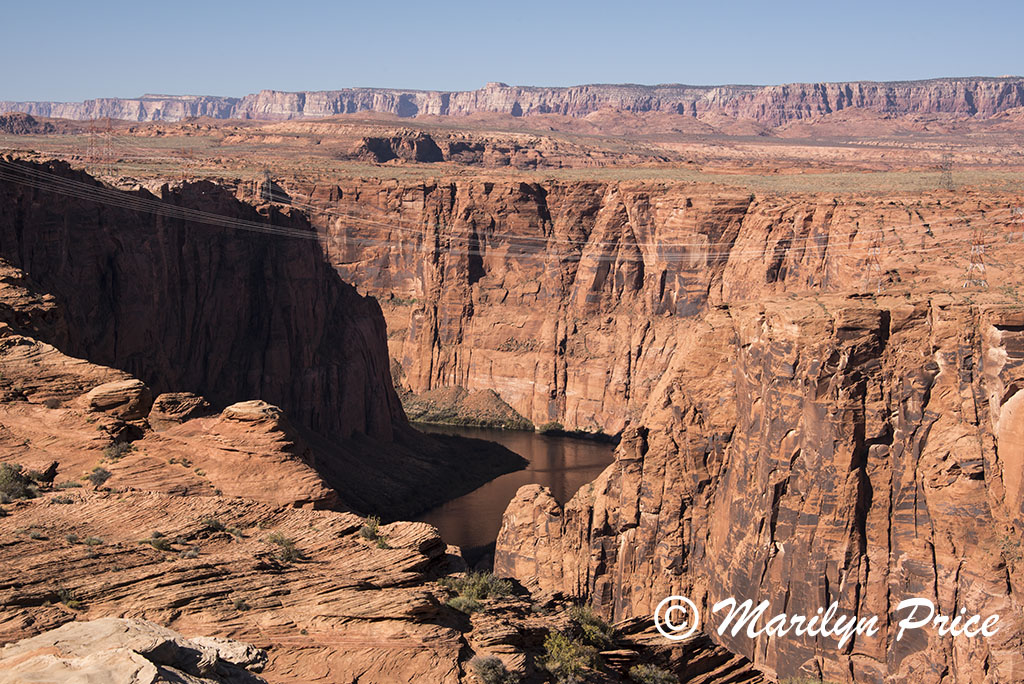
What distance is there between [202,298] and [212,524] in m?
45.1

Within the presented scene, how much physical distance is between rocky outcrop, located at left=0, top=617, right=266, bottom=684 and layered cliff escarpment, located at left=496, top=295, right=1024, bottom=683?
24.4m

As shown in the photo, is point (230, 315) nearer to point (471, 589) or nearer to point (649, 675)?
point (471, 589)

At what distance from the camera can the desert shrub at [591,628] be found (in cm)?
2109

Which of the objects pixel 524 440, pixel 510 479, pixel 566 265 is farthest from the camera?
pixel 566 265

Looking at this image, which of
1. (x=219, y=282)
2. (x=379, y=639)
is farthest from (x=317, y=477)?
(x=219, y=282)

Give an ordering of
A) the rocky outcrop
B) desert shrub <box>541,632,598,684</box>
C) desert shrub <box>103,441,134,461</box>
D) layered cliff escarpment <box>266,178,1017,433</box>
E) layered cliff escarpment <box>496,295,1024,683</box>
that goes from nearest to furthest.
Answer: the rocky outcrop, desert shrub <box>541,632,598,684</box>, desert shrub <box>103,441,134,461</box>, layered cliff escarpment <box>496,295,1024,683</box>, layered cliff escarpment <box>266,178,1017,433</box>

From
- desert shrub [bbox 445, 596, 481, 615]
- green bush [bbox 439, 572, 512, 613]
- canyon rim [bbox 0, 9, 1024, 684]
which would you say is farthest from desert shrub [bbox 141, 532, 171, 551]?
desert shrub [bbox 445, 596, 481, 615]

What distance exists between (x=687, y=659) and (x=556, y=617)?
158 inches

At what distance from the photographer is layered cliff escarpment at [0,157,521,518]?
5150cm

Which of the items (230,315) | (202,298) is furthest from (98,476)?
(230,315)

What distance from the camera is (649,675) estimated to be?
2127 cm

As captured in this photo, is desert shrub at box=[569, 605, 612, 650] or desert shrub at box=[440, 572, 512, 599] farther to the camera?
desert shrub at box=[569, 605, 612, 650]

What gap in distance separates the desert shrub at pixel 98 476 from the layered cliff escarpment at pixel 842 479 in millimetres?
16856

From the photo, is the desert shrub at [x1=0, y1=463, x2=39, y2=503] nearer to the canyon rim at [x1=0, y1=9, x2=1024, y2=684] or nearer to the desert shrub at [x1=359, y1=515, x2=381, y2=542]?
the canyon rim at [x1=0, y1=9, x2=1024, y2=684]
